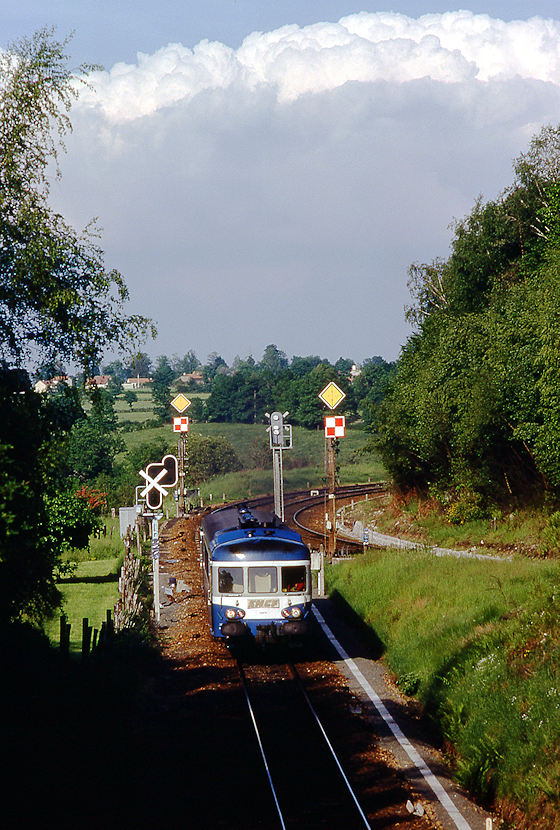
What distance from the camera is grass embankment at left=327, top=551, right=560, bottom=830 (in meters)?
10.0

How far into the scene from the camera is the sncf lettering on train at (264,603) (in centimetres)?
1662

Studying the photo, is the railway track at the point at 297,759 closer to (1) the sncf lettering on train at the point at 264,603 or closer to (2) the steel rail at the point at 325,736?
→ (2) the steel rail at the point at 325,736

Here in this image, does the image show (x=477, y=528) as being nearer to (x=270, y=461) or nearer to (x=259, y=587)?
(x=259, y=587)

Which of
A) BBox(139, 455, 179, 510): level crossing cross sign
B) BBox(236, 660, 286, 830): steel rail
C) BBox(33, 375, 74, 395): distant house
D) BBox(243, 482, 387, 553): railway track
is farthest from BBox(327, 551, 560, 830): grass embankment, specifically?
BBox(243, 482, 387, 553): railway track

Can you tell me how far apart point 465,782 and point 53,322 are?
7795 millimetres

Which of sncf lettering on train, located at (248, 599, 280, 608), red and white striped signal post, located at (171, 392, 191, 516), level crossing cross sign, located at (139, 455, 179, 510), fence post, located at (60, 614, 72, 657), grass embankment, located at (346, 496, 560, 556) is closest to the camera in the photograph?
fence post, located at (60, 614, 72, 657)

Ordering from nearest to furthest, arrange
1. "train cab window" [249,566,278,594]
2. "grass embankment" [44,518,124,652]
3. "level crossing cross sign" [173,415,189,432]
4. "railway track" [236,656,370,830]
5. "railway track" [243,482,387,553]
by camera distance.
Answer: "railway track" [236,656,370,830] < "train cab window" [249,566,278,594] < "grass embankment" [44,518,124,652] < "railway track" [243,482,387,553] < "level crossing cross sign" [173,415,189,432]

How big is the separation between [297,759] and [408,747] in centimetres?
156

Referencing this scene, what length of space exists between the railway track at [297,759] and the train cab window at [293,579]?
1589mm

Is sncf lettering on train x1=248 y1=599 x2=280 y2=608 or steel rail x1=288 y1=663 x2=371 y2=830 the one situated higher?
sncf lettering on train x1=248 y1=599 x2=280 y2=608

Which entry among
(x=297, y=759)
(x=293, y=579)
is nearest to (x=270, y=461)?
(x=293, y=579)

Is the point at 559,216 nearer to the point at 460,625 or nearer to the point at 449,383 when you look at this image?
the point at 449,383

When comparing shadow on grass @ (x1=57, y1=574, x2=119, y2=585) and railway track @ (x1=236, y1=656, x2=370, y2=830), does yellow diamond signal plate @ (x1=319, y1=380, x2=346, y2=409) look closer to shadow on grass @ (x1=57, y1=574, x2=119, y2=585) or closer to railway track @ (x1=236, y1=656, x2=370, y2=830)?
shadow on grass @ (x1=57, y1=574, x2=119, y2=585)

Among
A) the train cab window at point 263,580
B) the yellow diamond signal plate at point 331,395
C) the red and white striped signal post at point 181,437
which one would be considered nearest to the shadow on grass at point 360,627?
the train cab window at point 263,580
